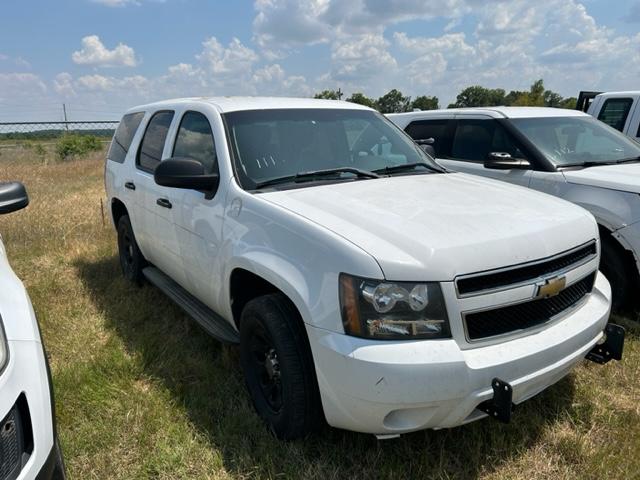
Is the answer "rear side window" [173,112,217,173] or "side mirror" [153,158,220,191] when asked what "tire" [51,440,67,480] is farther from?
"rear side window" [173,112,217,173]

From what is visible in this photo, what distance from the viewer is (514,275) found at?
2.24m

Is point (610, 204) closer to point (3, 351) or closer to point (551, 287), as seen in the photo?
point (551, 287)

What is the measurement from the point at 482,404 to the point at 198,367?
2056 millimetres

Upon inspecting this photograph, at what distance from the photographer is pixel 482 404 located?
2.20 metres

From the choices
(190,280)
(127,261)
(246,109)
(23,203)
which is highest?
(246,109)

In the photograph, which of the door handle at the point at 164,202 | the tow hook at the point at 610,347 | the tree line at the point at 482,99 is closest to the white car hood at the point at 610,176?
the tow hook at the point at 610,347

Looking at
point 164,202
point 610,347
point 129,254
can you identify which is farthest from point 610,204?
point 129,254

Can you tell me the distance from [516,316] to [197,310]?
7.12 feet

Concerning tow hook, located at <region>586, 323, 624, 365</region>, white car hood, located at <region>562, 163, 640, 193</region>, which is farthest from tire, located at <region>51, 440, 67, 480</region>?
white car hood, located at <region>562, 163, 640, 193</region>

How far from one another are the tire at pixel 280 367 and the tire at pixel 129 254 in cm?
241

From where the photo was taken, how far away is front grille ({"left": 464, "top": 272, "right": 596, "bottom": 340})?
218 centimetres

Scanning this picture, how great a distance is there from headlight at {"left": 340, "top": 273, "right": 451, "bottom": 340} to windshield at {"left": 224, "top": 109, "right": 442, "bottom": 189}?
1.17 meters

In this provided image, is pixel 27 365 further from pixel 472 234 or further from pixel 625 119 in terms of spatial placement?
pixel 625 119

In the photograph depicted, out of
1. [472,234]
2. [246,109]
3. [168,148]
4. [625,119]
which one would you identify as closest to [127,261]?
[168,148]
